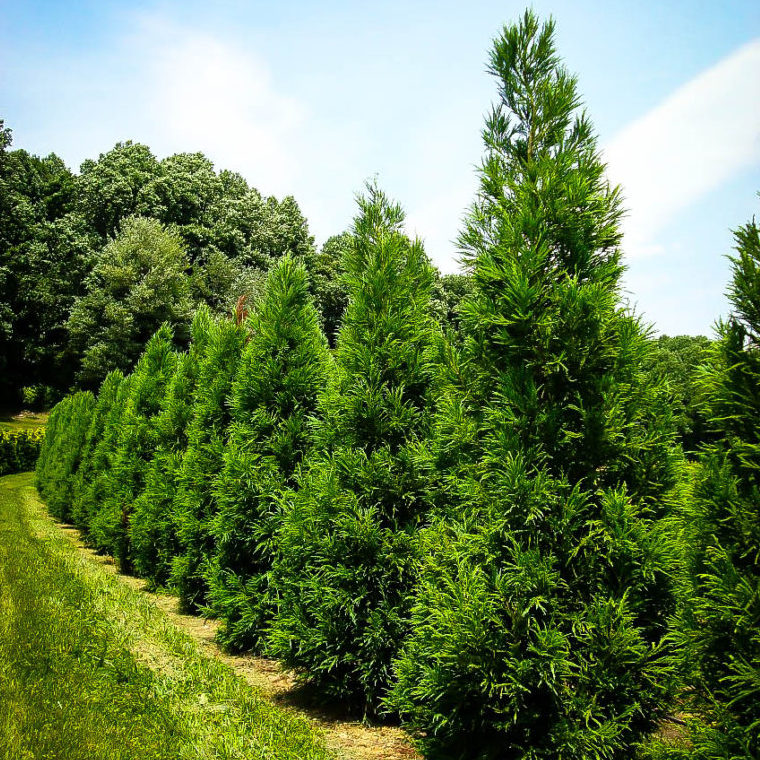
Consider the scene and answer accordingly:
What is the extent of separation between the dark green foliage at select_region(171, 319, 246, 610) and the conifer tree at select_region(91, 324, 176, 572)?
3.09 meters

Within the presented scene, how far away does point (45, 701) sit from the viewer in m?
4.50

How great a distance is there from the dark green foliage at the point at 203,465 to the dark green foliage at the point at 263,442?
3.98 ft

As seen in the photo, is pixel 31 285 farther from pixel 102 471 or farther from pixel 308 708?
pixel 308 708

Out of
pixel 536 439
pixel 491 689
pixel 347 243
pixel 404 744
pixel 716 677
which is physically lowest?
pixel 404 744

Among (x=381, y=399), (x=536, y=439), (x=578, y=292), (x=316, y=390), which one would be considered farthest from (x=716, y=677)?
(x=316, y=390)

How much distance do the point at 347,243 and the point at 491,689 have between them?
4763 millimetres

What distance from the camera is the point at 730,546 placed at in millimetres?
2355

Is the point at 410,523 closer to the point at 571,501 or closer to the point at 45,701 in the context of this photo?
the point at 571,501

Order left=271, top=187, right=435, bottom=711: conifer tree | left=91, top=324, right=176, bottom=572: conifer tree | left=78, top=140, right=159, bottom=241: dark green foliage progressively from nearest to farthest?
left=271, top=187, right=435, bottom=711: conifer tree < left=91, top=324, right=176, bottom=572: conifer tree < left=78, top=140, right=159, bottom=241: dark green foliage

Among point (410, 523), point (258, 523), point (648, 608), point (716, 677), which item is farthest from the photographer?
point (258, 523)

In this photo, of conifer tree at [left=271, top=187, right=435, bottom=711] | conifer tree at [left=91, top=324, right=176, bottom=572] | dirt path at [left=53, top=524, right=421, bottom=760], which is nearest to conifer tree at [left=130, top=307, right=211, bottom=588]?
conifer tree at [left=91, top=324, right=176, bottom=572]

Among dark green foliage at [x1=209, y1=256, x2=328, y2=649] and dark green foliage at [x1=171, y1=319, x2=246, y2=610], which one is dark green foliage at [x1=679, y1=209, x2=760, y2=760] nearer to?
dark green foliage at [x1=209, y1=256, x2=328, y2=649]

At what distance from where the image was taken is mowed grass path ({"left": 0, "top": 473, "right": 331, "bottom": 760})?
4.04 m

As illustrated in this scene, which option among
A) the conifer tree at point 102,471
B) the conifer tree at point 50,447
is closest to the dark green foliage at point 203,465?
the conifer tree at point 102,471
